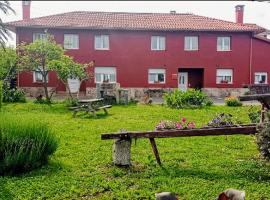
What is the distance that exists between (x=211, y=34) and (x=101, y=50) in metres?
9.58

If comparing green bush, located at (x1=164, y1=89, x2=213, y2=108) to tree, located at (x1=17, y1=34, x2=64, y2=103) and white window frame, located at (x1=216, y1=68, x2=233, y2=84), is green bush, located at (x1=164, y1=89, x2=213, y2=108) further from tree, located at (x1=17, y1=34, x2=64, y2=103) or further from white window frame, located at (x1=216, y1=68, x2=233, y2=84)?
white window frame, located at (x1=216, y1=68, x2=233, y2=84)

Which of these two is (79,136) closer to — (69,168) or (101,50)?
(69,168)

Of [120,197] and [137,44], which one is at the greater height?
[137,44]

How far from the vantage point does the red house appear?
31344 millimetres

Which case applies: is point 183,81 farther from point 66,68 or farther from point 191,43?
point 66,68

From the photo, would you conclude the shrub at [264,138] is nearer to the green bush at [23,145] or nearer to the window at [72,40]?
the green bush at [23,145]

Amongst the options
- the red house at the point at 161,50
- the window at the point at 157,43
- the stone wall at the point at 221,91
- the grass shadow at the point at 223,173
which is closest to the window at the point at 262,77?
the red house at the point at 161,50

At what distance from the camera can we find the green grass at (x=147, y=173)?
17.7 feet

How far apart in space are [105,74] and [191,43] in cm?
792

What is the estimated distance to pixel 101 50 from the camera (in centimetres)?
3162

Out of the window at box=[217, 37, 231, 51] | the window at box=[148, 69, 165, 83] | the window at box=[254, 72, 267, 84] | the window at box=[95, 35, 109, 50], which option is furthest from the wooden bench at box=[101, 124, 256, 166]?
the window at box=[254, 72, 267, 84]

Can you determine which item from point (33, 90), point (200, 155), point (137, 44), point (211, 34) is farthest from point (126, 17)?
point (200, 155)

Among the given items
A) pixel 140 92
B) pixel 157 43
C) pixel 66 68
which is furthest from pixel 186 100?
pixel 157 43

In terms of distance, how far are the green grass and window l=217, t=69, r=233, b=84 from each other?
23.4m
